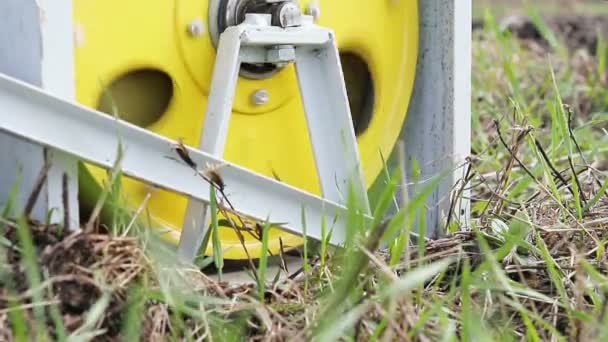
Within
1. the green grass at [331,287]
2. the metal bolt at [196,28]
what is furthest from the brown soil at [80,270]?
the metal bolt at [196,28]

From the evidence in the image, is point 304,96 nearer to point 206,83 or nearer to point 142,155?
point 206,83

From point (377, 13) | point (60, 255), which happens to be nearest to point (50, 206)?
point (60, 255)

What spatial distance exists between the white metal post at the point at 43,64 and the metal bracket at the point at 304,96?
15cm

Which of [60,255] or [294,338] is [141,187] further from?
[294,338]

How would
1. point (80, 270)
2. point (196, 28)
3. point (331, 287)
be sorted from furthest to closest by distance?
point (196, 28) < point (331, 287) < point (80, 270)

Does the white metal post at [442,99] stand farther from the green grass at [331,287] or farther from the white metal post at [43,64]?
the white metal post at [43,64]

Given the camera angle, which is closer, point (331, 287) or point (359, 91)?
point (331, 287)

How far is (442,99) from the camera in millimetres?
1463

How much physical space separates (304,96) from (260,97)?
0.20 ft

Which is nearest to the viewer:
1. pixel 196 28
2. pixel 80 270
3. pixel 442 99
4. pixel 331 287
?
pixel 80 270

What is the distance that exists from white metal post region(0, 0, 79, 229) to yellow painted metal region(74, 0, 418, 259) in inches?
2.7

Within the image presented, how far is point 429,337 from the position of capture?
101 cm

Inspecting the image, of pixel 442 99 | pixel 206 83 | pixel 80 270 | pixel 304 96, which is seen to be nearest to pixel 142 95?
pixel 206 83

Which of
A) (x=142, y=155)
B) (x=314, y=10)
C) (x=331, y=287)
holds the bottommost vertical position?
(x=331, y=287)
